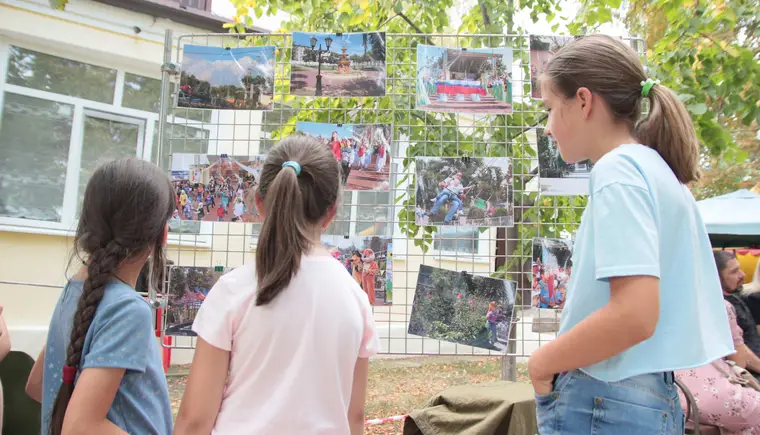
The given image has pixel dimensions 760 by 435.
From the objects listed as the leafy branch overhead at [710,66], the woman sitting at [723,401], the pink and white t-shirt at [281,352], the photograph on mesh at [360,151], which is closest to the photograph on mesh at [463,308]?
the photograph on mesh at [360,151]

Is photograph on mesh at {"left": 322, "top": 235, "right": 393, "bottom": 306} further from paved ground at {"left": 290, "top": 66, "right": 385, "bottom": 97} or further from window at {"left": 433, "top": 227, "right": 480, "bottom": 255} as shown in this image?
paved ground at {"left": 290, "top": 66, "right": 385, "bottom": 97}

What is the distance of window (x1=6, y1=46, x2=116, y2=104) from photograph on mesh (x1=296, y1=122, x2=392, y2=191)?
4.55 meters

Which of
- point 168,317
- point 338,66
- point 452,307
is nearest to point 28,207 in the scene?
point 168,317

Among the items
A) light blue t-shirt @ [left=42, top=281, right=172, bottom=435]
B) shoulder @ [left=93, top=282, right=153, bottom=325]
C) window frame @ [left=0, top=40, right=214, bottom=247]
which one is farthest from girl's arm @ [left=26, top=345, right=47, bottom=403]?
window frame @ [left=0, top=40, right=214, bottom=247]

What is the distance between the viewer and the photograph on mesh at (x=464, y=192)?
6.41ft

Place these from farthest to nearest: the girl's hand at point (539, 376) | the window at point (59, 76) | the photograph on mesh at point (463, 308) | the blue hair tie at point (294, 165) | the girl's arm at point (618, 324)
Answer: the window at point (59, 76)
the photograph on mesh at point (463, 308)
the blue hair tie at point (294, 165)
the girl's hand at point (539, 376)
the girl's arm at point (618, 324)

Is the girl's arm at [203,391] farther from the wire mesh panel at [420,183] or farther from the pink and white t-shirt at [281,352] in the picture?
the wire mesh panel at [420,183]

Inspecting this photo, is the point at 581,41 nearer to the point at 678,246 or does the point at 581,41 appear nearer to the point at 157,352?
the point at 678,246

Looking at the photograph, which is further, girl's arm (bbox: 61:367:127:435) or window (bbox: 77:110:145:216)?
window (bbox: 77:110:145:216)

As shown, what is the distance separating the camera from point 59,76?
5379 mm

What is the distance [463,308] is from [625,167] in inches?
44.4

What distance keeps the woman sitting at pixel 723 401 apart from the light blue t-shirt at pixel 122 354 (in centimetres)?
238

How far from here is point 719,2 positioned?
300 centimetres

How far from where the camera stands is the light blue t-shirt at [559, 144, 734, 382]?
89 centimetres
